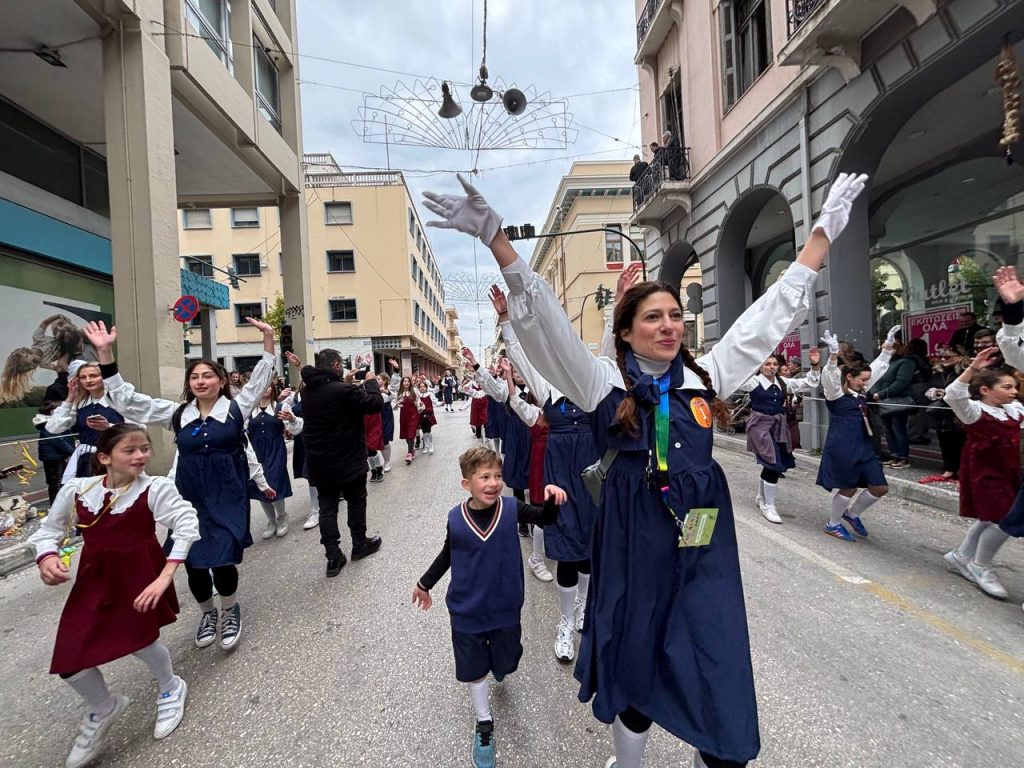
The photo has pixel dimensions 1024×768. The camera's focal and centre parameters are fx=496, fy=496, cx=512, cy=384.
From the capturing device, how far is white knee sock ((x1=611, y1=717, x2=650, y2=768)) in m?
1.71

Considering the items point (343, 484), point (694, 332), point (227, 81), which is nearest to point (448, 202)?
point (343, 484)

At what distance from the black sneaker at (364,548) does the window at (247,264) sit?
32051 mm

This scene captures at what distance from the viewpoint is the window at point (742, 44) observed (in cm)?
1097

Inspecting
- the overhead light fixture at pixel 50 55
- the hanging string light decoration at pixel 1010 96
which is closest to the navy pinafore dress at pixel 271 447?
the overhead light fixture at pixel 50 55

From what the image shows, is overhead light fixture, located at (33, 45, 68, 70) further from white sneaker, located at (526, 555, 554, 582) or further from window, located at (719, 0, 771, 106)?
window, located at (719, 0, 771, 106)

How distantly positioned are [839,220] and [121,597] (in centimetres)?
363

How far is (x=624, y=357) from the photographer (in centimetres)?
180

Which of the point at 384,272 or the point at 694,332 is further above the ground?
the point at 384,272

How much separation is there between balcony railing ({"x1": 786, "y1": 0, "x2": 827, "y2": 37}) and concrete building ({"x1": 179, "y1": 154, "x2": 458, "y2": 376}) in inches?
1019

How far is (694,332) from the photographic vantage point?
24.3 m

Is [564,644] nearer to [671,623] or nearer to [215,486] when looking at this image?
[671,623]

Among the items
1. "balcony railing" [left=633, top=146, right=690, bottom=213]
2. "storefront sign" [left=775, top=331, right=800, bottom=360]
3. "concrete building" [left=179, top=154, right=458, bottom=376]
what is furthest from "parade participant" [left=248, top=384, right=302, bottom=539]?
"concrete building" [left=179, top=154, right=458, bottom=376]

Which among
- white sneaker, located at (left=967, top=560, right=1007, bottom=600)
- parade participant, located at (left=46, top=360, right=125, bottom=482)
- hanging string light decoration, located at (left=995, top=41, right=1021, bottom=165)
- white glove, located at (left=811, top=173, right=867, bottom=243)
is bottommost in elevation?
white sneaker, located at (left=967, top=560, right=1007, bottom=600)

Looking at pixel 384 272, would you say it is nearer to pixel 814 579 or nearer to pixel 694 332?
pixel 694 332
